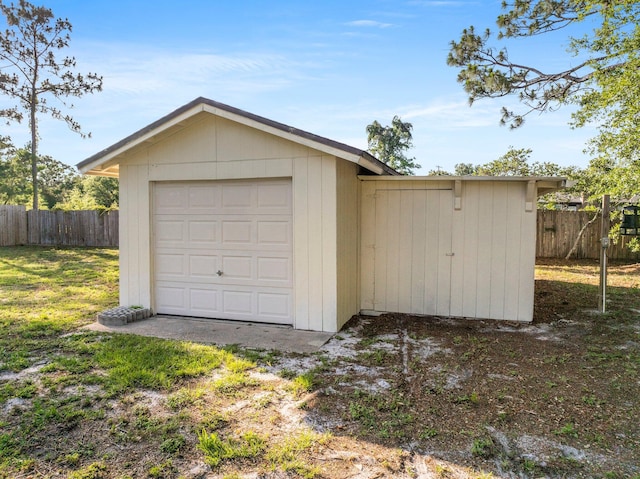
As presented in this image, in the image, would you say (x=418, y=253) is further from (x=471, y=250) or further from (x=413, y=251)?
(x=471, y=250)

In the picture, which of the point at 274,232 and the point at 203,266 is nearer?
the point at 274,232

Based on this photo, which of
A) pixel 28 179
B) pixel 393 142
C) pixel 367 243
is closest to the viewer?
pixel 367 243

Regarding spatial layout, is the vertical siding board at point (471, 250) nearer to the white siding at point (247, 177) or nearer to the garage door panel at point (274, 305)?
the white siding at point (247, 177)

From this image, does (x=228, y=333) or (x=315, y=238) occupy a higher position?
(x=315, y=238)

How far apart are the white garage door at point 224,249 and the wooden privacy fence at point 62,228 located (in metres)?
12.4

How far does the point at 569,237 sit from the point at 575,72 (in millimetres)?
6474

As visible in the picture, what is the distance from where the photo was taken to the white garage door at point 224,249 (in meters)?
5.64

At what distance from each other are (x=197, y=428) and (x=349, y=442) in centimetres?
110

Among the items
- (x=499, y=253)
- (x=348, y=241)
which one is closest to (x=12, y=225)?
(x=348, y=241)

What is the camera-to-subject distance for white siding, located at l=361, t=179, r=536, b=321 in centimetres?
589

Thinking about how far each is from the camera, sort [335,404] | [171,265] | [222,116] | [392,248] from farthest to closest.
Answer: [392,248] → [171,265] → [222,116] → [335,404]

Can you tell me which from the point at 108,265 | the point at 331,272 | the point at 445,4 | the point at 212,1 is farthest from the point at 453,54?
the point at 108,265

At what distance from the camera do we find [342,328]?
5.55 meters

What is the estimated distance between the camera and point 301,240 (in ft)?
17.7
